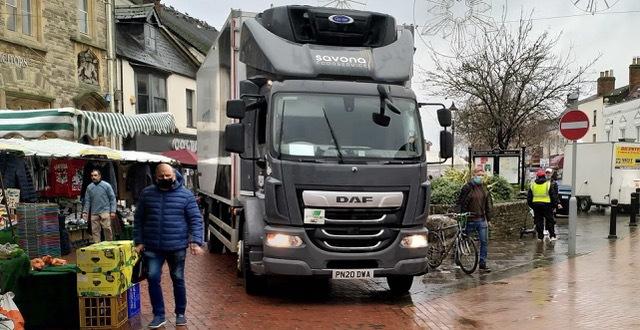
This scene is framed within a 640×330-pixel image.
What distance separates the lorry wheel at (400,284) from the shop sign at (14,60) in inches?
495

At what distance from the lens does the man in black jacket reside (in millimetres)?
9836

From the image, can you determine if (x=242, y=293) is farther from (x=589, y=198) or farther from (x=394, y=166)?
(x=589, y=198)

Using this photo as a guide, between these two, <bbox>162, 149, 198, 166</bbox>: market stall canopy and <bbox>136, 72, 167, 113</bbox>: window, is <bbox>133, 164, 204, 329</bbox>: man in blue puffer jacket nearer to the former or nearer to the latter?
<bbox>162, 149, 198, 166</bbox>: market stall canopy

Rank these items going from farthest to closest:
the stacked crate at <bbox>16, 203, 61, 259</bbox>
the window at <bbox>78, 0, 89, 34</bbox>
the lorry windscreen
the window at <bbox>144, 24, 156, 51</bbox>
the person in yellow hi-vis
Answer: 1. the window at <bbox>144, 24, 156, 51</bbox>
2. the window at <bbox>78, 0, 89, 34</bbox>
3. the person in yellow hi-vis
4. the stacked crate at <bbox>16, 203, 61, 259</bbox>
5. the lorry windscreen

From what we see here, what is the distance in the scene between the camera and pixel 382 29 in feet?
26.6

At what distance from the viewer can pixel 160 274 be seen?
633cm

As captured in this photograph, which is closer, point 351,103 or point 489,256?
point 351,103

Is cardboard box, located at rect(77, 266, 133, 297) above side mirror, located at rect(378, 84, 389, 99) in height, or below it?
below

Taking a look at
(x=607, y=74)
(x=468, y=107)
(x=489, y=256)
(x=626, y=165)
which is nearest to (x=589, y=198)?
(x=626, y=165)

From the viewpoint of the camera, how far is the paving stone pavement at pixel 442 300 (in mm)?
6645

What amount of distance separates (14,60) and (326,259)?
12.6 m

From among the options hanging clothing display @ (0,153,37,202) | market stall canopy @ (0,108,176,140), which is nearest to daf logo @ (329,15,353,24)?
market stall canopy @ (0,108,176,140)

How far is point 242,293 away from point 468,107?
65.1 feet

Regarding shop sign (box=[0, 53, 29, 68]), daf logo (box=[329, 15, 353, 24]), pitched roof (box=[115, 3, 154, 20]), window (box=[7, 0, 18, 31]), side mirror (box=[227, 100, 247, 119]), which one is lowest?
side mirror (box=[227, 100, 247, 119])
